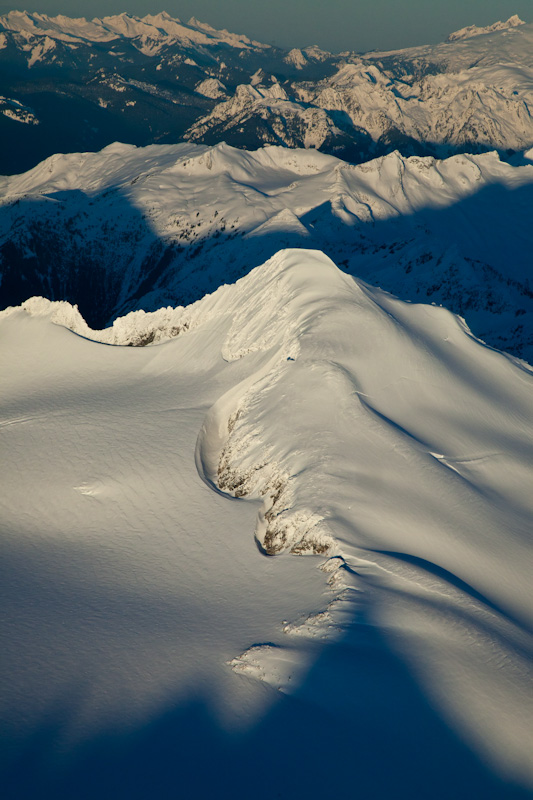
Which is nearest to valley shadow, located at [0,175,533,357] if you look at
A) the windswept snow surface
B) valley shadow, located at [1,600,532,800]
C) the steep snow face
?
the steep snow face

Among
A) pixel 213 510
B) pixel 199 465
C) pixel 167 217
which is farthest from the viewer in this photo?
pixel 167 217

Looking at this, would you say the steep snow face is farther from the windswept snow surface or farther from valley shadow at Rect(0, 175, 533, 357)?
the windswept snow surface

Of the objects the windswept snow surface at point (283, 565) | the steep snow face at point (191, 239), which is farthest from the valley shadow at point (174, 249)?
the windswept snow surface at point (283, 565)

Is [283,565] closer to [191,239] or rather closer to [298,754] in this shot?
[298,754]

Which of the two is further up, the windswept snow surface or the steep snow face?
the windswept snow surface

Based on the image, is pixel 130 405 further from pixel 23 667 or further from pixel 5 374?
pixel 23 667

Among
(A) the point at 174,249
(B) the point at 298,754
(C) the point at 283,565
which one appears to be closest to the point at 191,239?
(A) the point at 174,249

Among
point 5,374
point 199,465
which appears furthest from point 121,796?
point 5,374
